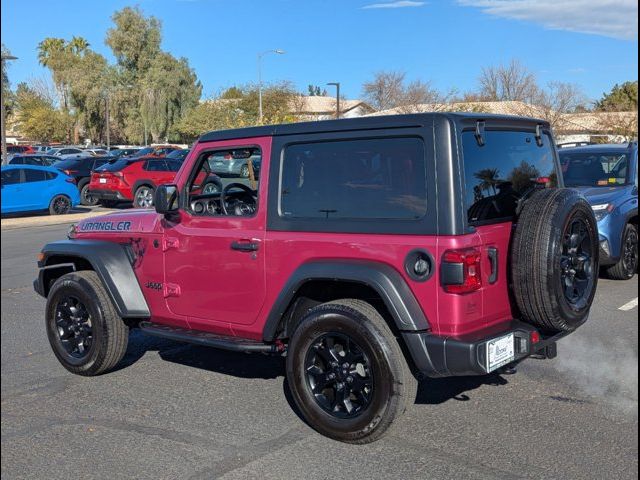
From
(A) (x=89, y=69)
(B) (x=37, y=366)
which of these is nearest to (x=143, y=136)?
(A) (x=89, y=69)

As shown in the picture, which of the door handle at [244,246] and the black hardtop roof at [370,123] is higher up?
the black hardtop roof at [370,123]

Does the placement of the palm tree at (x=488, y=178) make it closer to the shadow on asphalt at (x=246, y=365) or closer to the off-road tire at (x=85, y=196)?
the shadow on asphalt at (x=246, y=365)

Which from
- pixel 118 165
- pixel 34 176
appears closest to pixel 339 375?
pixel 34 176

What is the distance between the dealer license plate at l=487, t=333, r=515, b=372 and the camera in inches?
155

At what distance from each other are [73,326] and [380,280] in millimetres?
2865

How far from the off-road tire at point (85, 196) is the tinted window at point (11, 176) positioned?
4.61 metres

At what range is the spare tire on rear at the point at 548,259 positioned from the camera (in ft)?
13.3

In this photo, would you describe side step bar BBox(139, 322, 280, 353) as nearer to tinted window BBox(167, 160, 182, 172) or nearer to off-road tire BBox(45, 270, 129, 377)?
off-road tire BBox(45, 270, 129, 377)

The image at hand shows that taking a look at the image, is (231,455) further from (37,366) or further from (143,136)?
(143,136)

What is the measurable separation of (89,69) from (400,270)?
63487 millimetres

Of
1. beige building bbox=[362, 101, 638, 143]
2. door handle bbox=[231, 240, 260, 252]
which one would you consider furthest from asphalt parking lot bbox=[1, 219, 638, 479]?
beige building bbox=[362, 101, 638, 143]

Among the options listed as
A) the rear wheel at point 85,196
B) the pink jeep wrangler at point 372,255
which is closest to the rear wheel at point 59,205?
the rear wheel at point 85,196

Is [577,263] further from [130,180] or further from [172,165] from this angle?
[172,165]

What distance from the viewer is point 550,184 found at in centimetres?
513
